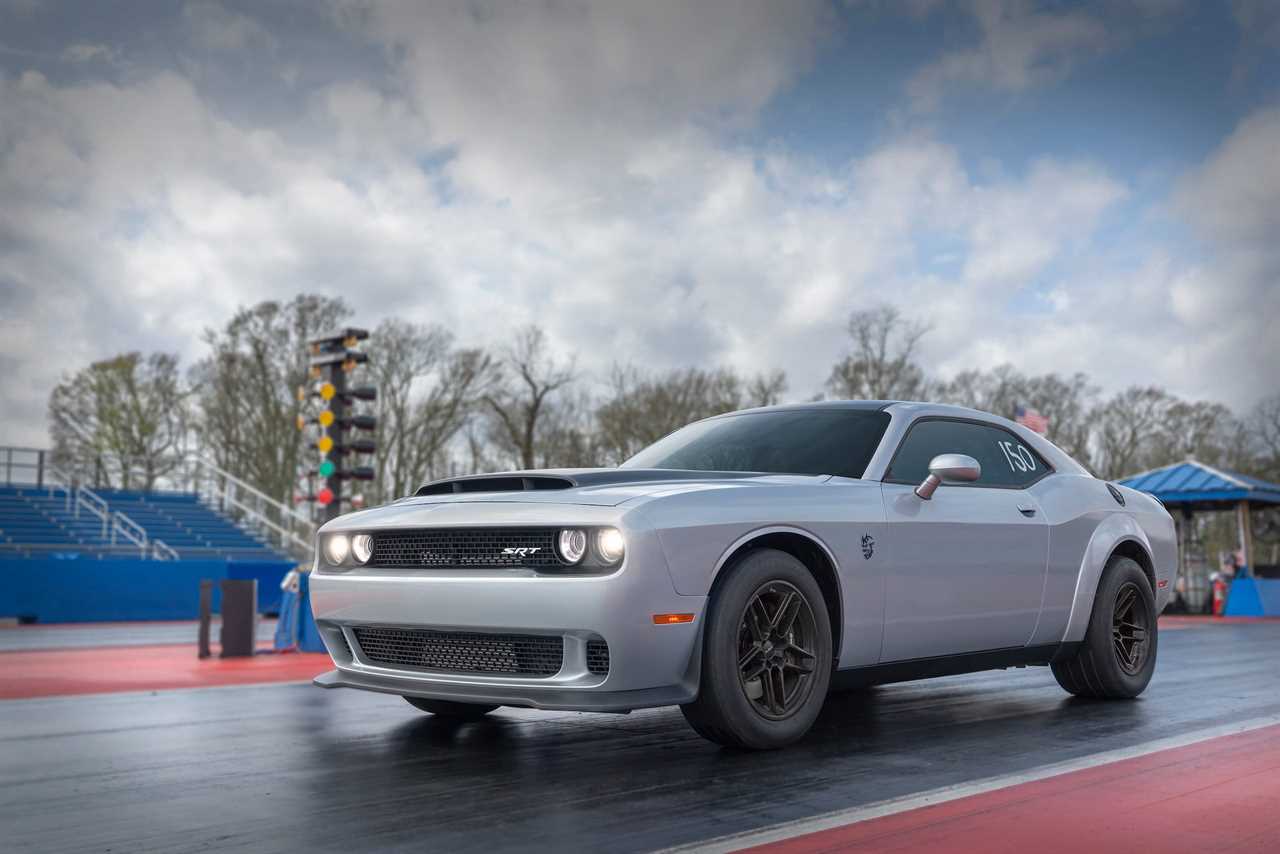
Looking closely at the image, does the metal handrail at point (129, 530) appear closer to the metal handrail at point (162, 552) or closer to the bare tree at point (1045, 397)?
the metal handrail at point (162, 552)

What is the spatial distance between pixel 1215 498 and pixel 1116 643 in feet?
72.6

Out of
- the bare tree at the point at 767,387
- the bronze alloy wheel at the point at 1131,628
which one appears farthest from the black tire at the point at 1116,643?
the bare tree at the point at 767,387

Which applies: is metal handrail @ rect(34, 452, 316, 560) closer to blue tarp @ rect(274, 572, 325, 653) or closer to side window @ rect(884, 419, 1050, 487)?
blue tarp @ rect(274, 572, 325, 653)

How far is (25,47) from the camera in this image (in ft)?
99.6

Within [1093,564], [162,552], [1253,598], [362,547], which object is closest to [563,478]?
[362,547]

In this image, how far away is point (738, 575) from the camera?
4676 millimetres

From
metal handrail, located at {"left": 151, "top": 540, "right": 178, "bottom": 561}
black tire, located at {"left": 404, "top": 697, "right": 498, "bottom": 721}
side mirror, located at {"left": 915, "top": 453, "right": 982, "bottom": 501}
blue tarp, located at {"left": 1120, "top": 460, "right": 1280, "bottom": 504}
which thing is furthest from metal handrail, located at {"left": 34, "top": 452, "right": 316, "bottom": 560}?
side mirror, located at {"left": 915, "top": 453, "right": 982, "bottom": 501}

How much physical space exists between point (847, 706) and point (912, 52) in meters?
21.9

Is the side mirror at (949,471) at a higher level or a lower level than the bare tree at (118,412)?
lower

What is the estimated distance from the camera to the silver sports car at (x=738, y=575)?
444 centimetres

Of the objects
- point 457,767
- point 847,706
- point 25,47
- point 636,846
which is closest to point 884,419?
point 847,706

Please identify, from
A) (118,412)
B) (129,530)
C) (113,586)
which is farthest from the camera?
(118,412)

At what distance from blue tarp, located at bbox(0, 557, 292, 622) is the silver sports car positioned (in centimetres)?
1966

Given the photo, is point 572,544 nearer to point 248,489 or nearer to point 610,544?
point 610,544
